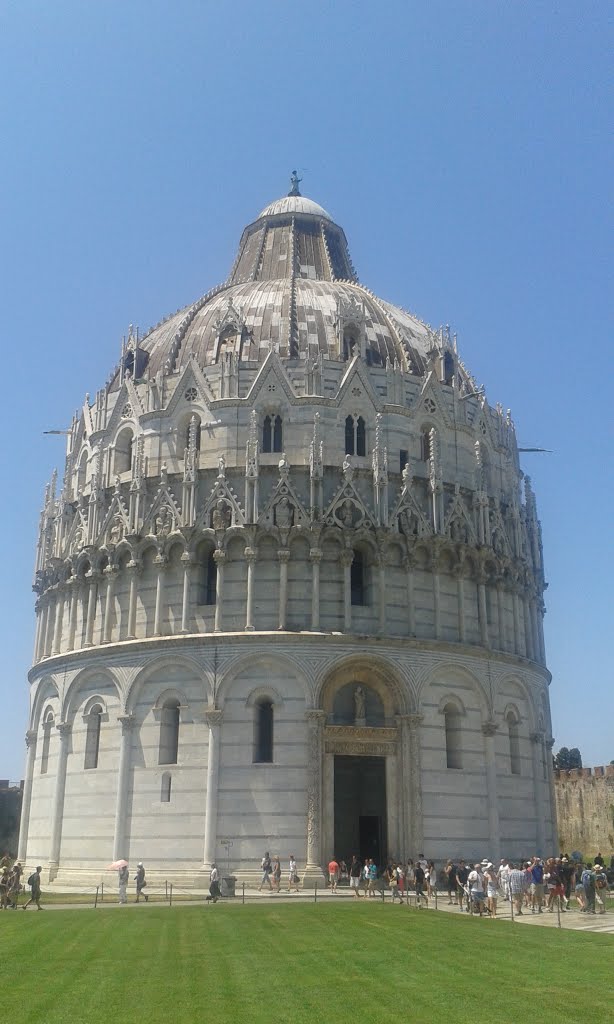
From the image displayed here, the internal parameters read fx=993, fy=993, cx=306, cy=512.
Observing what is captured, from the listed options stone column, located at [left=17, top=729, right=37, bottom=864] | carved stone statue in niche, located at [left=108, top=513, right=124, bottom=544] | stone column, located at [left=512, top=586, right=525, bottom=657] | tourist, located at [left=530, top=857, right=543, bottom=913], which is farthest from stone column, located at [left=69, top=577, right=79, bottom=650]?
tourist, located at [left=530, top=857, right=543, bottom=913]

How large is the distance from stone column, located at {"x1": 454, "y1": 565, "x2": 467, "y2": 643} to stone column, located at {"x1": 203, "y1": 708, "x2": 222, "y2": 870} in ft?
36.4

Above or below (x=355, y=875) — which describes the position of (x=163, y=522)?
above

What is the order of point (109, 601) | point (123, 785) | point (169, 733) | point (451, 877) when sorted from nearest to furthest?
point (451, 877) → point (123, 785) → point (169, 733) → point (109, 601)

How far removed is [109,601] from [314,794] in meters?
12.4

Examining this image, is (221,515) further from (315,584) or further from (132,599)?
(132,599)

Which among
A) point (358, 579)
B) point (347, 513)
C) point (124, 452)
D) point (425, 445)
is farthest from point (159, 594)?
point (425, 445)

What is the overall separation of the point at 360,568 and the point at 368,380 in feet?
29.1

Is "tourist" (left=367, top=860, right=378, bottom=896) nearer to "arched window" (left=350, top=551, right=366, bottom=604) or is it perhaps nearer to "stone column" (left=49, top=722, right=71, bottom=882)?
"arched window" (left=350, top=551, right=366, bottom=604)

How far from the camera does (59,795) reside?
4250 cm

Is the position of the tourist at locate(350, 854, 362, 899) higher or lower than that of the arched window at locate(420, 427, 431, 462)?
lower

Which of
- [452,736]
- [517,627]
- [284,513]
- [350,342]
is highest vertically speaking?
[350,342]

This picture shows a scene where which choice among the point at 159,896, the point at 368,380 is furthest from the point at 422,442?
the point at 159,896

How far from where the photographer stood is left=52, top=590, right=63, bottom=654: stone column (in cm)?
4614

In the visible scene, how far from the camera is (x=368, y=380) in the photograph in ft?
149
